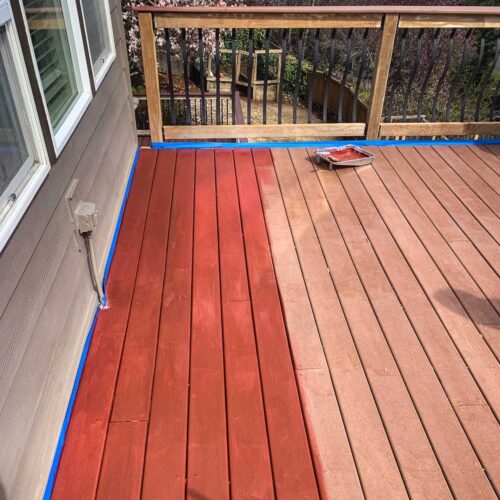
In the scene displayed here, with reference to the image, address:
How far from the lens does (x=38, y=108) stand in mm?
1641

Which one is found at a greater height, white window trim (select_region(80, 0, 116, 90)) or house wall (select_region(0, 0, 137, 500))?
white window trim (select_region(80, 0, 116, 90))

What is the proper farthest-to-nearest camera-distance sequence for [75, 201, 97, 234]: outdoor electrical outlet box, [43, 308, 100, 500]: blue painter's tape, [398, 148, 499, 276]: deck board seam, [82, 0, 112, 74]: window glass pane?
[398, 148, 499, 276]: deck board seam, [82, 0, 112, 74]: window glass pane, [75, 201, 97, 234]: outdoor electrical outlet box, [43, 308, 100, 500]: blue painter's tape

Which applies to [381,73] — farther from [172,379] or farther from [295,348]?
[172,379]

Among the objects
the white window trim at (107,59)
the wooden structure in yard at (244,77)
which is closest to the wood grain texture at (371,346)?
the white window trim at (107,59)

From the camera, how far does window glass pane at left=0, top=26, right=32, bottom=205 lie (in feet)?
4.64

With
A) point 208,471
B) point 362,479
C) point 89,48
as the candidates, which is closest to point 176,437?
point 208,471

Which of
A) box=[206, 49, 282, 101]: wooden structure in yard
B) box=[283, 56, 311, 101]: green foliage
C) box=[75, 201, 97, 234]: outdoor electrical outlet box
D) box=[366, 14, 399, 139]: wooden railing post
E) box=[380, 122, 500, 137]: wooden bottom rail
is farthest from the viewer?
box=[283, 56, 311, 101]: green foliage

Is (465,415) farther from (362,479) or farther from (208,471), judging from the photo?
(208,471)

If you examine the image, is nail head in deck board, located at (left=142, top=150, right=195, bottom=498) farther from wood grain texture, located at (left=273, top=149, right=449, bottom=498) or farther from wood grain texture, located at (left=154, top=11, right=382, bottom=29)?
wood grain texture, located at (left=154, top=11, right=382, bottom=29)

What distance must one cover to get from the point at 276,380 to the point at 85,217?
3.45ft

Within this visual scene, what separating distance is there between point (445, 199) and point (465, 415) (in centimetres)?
178

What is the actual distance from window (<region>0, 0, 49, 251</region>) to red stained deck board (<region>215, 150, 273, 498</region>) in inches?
40.4

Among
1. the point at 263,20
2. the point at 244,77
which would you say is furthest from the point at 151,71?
the point at 244,77

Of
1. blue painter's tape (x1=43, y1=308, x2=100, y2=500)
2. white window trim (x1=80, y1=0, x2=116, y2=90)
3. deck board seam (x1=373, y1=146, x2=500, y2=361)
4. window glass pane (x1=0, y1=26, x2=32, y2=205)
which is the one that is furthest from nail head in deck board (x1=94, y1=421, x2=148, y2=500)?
white window trim (x1=80, y1=0, x2=116, y2=90)
